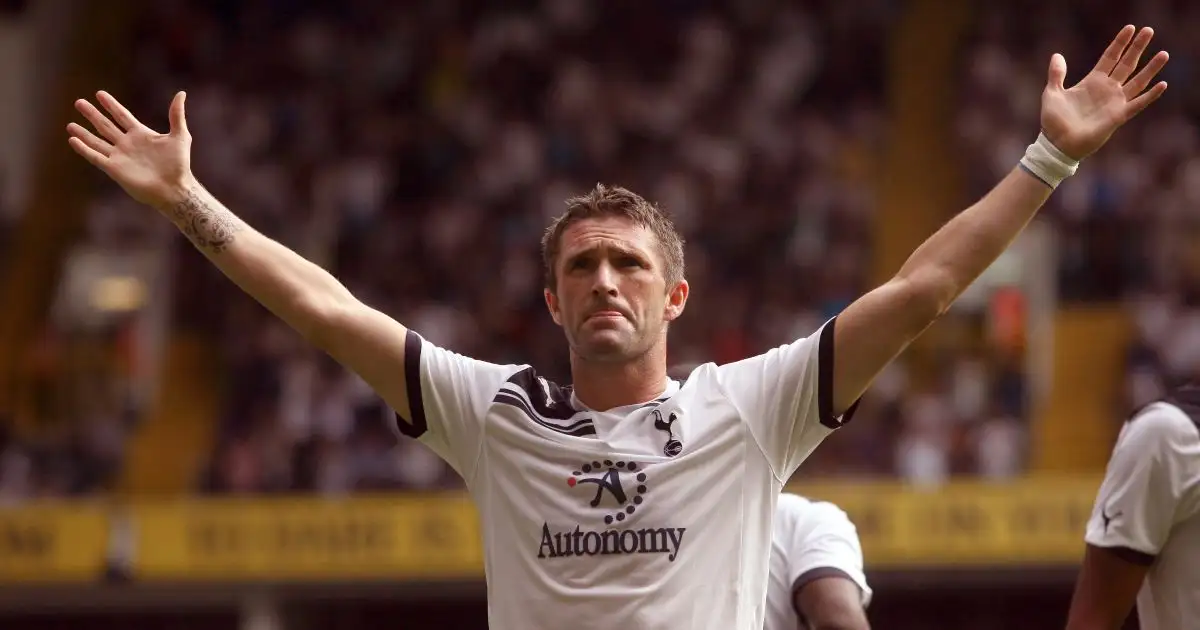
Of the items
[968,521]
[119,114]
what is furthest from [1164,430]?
[968,521]

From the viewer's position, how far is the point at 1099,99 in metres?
4.59

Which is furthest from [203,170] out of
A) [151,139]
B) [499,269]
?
[151,139]

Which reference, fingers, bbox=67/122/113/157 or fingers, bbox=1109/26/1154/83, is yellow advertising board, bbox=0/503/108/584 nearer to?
fingers, bbox=67/122/113/157

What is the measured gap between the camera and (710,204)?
16.7 meters

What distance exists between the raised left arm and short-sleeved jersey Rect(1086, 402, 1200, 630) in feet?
2.91

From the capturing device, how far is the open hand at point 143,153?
4824 mm

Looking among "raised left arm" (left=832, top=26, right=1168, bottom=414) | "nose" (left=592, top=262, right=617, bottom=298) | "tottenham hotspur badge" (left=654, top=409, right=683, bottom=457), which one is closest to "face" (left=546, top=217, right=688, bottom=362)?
"nose" (left=592, top=262, right=617, bottom=298)

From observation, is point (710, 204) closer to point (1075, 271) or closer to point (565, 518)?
point (1075, 271)

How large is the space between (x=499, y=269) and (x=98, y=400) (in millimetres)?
4016

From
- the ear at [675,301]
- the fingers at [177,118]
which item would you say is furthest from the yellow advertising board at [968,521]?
the fingers at [177,118]

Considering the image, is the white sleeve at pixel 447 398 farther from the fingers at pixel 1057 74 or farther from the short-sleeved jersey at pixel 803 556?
the fingers at pixel 1057 74

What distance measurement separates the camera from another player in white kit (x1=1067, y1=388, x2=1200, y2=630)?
500 cm

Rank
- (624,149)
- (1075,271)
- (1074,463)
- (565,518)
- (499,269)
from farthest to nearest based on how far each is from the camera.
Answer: (624,149)
(499,269)
(1075,271)
(1074,463)
(565,518)

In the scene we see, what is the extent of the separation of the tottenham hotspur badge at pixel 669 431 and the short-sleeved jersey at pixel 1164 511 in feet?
4.20
